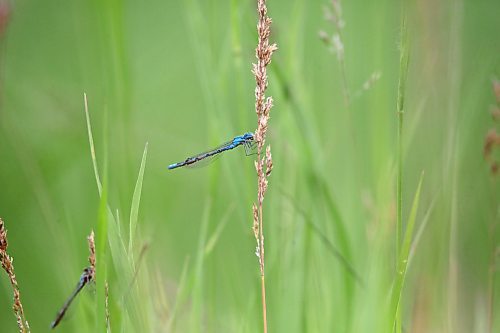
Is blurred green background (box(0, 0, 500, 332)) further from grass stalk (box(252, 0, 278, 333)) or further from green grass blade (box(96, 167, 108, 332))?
grass stalk (box(252, 0, 278, 333))

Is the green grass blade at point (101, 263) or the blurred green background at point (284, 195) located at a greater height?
the blurred green background at point (284, 195)

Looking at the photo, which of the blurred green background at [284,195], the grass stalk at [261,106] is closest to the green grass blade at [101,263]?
the blurred green background at [284,195]

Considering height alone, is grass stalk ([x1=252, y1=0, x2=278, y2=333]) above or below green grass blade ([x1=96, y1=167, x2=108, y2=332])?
above

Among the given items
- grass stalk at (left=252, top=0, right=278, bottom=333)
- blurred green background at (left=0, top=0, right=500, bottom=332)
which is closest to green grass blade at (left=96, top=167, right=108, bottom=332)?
blurred green background at (left=0, top=0, right=500, bottom=332)

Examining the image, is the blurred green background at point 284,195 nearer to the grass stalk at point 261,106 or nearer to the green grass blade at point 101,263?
the green grass blade at point 101,263

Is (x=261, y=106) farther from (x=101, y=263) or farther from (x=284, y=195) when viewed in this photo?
(x=284, y=195)

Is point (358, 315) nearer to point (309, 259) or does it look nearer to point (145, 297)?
point (309, 259)

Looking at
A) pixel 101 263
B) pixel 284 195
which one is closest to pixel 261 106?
pixel 101 263

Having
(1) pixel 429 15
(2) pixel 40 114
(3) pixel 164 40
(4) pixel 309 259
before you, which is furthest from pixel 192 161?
(3) pixel 164 40
